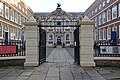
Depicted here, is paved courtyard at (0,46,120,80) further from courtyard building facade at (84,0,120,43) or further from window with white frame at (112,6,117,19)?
window with white frame at (112,6,117,19)

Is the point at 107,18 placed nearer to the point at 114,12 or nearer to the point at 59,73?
the point at 114,12

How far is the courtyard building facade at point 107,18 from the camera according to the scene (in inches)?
1046

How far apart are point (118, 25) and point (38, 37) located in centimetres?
1883

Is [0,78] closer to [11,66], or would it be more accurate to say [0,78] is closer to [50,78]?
[50,78]

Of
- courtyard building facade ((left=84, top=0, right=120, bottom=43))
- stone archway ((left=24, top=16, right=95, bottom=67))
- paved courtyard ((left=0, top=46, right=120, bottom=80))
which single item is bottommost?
paved courtyard ((left=0, top=46, right=120, bottom=80))

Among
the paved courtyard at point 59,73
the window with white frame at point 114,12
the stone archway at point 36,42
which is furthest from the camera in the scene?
the window with white frame at point 114,12

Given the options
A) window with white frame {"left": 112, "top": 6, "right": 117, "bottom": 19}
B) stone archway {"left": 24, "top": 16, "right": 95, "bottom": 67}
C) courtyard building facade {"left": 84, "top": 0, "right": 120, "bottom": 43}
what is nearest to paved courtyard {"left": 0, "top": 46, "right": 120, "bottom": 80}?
stone archway {"left": 24, "top": 16, "right": 95, "bottom": 67}

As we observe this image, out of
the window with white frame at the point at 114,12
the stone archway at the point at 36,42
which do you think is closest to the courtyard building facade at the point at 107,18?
the window with white frame at the point at 114,12

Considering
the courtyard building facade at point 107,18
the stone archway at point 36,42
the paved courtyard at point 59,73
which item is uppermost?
the courtyard building facade at point 107,18

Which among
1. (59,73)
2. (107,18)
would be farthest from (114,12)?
(59,73)

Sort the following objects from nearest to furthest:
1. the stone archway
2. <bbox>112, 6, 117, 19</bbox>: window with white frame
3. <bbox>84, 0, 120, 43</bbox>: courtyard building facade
A: the stone archway → <bbox>84, 0, 120, 43</bbox>: courtyard building facade → <bbox>112, 6, 117, 19</bbox>: window with white frame

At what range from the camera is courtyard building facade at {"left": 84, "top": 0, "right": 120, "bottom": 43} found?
2658 cm

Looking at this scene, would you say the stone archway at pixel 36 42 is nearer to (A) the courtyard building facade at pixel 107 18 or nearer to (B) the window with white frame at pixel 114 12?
(A) the courtyard building facade at pixel 107 18

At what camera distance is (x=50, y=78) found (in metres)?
6.92
